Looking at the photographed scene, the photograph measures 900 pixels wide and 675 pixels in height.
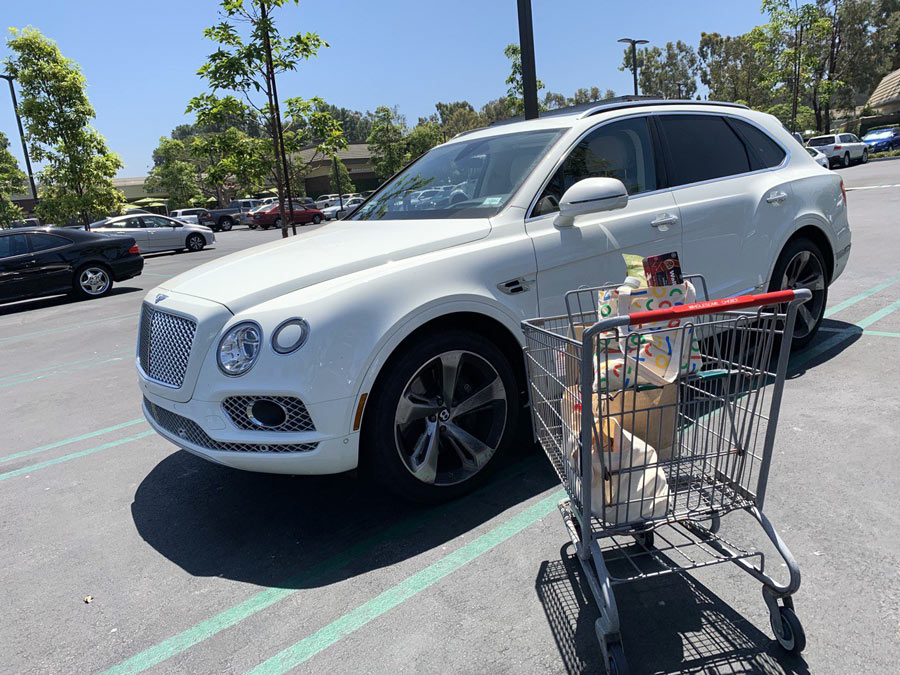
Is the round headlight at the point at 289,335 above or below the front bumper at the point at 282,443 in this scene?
above

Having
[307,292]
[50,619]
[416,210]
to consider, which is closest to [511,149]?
[416,210]

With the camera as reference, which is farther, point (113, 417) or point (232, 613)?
point (113, 417)

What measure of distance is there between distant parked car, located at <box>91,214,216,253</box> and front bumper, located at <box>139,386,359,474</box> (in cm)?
2225

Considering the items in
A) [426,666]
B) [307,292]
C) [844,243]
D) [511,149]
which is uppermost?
[511,149]

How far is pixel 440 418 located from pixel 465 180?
A: 1640 mm

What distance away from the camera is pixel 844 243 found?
5270 millimetres

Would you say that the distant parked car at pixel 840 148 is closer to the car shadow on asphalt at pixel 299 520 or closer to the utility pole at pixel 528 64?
the utility pole at pixel 528 64

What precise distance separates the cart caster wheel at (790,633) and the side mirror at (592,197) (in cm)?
202

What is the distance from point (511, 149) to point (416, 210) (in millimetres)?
692

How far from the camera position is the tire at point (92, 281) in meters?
12.6

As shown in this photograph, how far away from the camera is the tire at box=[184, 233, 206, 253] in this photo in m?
24.1

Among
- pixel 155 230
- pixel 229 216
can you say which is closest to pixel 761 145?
pixel 155 230

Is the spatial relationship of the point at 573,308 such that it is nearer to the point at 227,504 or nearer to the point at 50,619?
the point at 227,504

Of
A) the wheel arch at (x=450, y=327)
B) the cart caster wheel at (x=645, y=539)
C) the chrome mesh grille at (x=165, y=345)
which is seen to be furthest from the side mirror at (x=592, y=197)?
the chrome mesh grille at (x=165, y=345)
